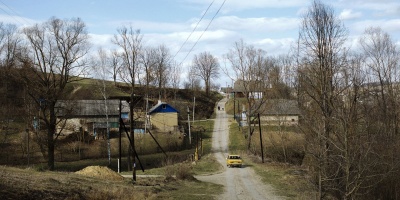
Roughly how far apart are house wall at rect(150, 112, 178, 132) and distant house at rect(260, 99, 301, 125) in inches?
653

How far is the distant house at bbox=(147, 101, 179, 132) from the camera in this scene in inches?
2916

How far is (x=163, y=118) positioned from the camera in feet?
244

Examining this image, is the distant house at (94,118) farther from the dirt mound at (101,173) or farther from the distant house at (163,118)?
the dirt mound at (101,173)

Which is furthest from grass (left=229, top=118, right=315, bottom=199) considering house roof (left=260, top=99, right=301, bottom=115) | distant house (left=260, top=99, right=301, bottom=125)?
house roof (left=260, top=99, right=301, bottom=115)

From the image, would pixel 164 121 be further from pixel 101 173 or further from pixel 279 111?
pixel 101 173

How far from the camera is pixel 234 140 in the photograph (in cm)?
7100

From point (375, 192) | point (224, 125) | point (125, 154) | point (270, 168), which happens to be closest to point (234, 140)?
point (224, 125)

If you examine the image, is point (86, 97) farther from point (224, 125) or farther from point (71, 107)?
point (71, 107)

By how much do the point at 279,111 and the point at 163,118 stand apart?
23.3 m

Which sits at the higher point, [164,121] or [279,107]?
[279,107]

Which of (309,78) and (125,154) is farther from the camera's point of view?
(125,154)

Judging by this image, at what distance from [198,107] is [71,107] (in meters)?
56.5

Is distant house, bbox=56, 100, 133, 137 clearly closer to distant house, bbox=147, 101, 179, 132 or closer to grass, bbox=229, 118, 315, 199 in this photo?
distant house, bbox=147, 101, 179, 132

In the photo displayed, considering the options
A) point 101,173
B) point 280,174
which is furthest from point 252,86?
point 101,173
